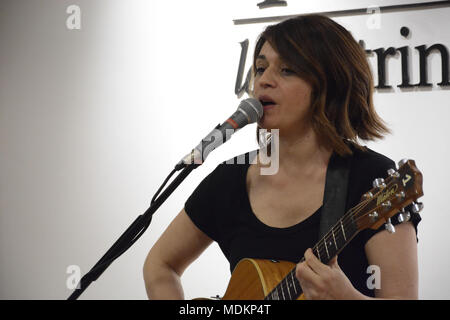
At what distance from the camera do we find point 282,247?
48.6 inches

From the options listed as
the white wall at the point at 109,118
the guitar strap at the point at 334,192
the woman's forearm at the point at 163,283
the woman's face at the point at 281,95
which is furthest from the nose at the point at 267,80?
the white wall at the point at 109,118

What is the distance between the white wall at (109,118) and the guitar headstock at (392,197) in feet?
4.56

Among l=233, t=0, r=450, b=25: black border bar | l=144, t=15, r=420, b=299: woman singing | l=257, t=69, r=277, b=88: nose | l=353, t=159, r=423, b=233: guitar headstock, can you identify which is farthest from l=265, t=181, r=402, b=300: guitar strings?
l=233, t=0, r=450, b=25: black border bar

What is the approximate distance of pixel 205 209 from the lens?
144 centimetres

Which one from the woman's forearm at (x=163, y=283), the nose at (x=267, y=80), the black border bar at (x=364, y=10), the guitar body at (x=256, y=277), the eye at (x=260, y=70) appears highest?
the black border bar at (x=364, y=10)

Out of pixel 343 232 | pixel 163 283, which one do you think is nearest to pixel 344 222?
pixel 343 232

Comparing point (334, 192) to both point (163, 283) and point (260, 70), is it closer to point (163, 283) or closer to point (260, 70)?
point (260, 70)

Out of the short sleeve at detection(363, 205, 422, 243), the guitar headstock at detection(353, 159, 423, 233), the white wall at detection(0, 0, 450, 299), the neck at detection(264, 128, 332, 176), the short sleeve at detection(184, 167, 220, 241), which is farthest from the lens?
the white wall at detection(0, 0, 450, 299)

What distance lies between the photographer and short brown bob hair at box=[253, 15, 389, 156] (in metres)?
1.26

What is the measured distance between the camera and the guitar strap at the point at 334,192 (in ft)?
3.82

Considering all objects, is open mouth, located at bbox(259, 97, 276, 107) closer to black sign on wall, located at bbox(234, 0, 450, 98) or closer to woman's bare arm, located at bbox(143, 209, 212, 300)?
woman's bare arm, located at bbox(143, 209, 212, 300)

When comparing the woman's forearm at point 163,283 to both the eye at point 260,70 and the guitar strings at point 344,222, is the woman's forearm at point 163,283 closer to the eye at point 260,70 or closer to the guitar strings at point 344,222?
the guitar strings at point 344,222

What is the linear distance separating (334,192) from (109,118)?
187cm

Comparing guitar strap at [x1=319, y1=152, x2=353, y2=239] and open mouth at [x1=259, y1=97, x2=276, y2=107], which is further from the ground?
open mouth at [x1=259, y1=97, x2=276, y2=107]
